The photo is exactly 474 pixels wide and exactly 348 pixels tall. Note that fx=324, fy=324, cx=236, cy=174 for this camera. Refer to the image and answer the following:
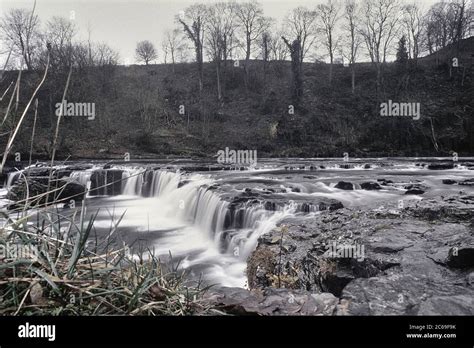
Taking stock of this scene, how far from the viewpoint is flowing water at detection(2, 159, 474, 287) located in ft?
18.7

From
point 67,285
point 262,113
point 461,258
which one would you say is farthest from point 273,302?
point 262,113

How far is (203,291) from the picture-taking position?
1479mm

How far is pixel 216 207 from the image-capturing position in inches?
304

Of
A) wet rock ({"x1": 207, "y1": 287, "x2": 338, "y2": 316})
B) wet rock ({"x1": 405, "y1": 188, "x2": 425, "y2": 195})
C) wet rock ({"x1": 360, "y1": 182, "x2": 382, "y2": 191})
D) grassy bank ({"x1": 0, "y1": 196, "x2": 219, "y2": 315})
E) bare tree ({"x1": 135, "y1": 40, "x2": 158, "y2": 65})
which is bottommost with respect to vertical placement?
wet rock ({"x1": 405, "y1": 188, "x2": 425, "y2": 195})

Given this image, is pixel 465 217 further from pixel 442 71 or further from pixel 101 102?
pixel 442 71

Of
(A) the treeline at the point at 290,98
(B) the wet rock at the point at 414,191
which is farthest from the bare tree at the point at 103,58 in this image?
(B) the wet rock at the point at 414,191

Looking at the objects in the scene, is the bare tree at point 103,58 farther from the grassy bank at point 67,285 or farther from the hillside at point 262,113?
the grassy bank at point 67,285

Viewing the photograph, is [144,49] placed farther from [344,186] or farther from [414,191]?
[414,191]

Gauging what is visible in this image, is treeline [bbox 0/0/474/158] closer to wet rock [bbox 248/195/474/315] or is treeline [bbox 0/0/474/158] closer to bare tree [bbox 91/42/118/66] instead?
bare tree [bbox 91/42/118/66]

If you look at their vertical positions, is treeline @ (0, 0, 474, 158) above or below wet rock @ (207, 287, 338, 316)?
above

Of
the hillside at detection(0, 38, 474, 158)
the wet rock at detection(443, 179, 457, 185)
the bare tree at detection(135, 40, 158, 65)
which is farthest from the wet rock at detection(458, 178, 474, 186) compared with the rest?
the hillside at detection(0, 38, 474, 158)

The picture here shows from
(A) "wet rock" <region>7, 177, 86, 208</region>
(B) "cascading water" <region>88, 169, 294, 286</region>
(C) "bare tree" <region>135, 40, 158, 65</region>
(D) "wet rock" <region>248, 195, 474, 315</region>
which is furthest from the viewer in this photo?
(B) "cascading water" <region>88, 169, 294, 286</region>
